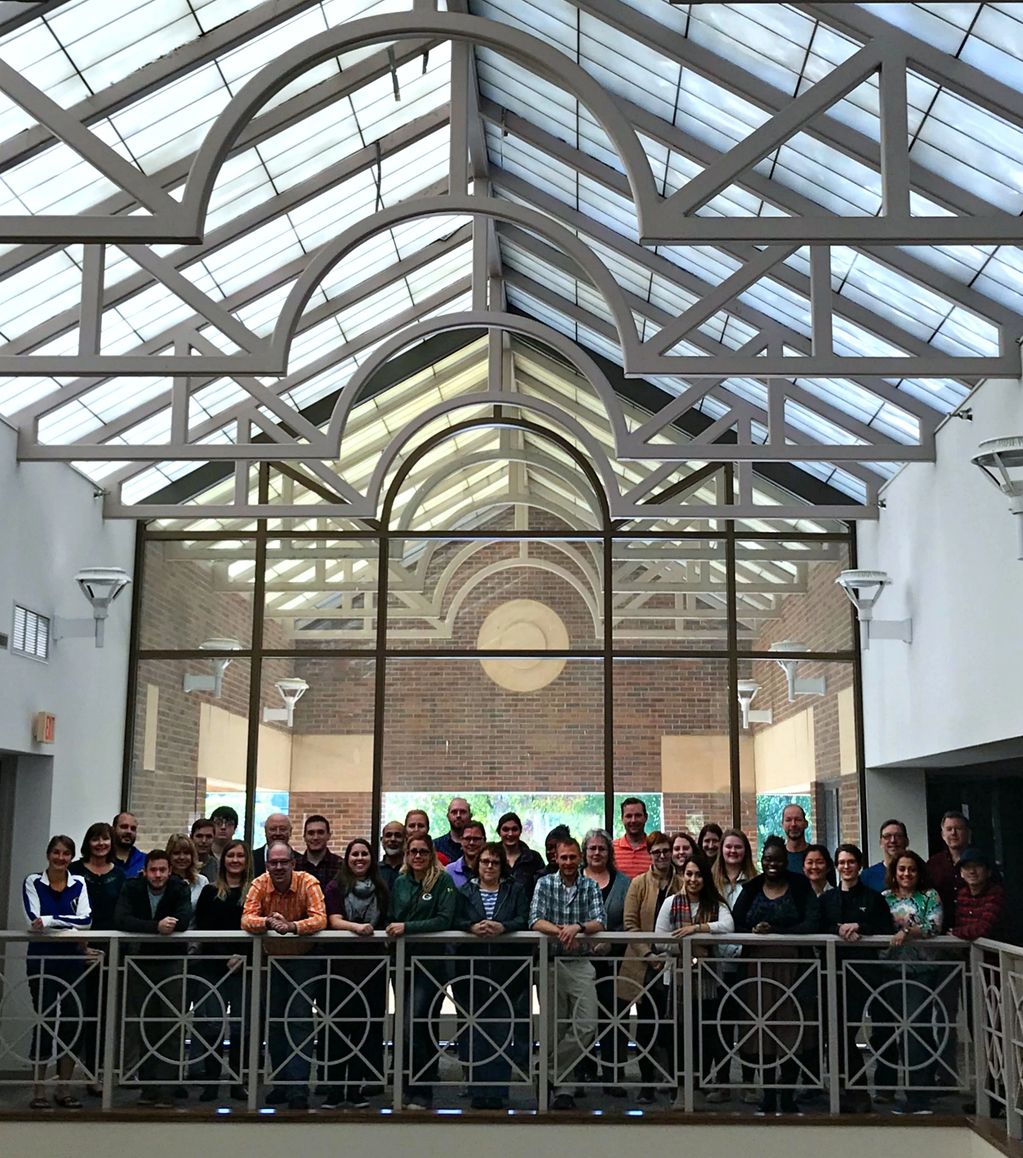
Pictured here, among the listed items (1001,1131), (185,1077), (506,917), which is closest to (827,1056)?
(1001,1131)

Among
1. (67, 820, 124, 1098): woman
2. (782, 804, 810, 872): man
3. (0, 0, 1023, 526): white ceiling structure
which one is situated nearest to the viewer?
(0, 0, 1023, 526): white ceiling structure

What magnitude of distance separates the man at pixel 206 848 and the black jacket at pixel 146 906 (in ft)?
4.69

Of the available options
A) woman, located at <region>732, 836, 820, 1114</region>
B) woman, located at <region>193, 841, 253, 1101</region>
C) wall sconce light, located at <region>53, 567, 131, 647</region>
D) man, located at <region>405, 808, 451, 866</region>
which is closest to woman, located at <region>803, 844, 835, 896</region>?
woman, located at <region>732, 836, 820, 1114</region>

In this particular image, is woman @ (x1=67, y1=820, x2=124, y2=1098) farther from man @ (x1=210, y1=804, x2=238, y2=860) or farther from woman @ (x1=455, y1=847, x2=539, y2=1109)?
woman @ (x1=455, y1=847, x2=539, y2=1109)

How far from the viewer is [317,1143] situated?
23.4 ft

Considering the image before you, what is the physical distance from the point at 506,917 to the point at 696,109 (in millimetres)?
4435

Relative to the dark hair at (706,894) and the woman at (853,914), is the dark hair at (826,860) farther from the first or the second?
the dark hair at (706,894)

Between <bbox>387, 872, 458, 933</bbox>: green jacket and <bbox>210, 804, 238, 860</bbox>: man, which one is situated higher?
<bbox>210, 804, 238, 860</bbox>: man

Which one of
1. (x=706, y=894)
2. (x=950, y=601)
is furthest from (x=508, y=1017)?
(x=950, y=601)

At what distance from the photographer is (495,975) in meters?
7.35

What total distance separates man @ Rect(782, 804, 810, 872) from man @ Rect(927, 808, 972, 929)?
0.73m

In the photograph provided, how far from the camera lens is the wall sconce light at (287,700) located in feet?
38.6

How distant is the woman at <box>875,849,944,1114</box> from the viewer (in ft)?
23.1

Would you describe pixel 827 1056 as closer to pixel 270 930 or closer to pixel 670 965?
pixel 670 965
